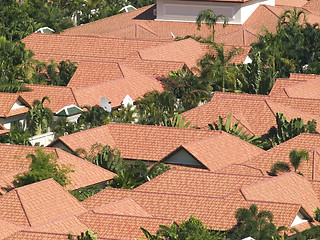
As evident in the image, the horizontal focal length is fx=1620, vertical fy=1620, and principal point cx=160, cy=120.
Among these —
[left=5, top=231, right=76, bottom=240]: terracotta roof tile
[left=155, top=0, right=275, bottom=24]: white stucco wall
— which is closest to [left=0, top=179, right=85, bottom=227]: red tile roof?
[left=5, top=231, right=76, bottom=240]: terracotta roof tile

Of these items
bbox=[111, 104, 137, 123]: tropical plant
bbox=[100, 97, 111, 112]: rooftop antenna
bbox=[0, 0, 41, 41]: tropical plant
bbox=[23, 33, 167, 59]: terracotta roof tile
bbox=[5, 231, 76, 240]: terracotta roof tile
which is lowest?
bbox=[5, 231, 76, 240]: terracotta roof tile

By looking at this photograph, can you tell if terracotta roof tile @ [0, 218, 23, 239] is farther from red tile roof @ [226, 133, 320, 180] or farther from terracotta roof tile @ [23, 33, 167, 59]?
terracotta roof tile @ [23, 33, 167, 59]

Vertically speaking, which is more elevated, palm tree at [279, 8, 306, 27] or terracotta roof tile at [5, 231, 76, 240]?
palm tree at [279, 8, 306, 27]

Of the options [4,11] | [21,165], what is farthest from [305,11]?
[21,165]

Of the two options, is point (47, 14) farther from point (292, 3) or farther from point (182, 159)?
point (182, 159)

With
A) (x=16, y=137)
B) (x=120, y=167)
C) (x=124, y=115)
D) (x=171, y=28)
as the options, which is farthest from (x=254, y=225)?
(x=171, y=28)

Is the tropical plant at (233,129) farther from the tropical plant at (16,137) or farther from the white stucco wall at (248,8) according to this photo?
the white stucco wall at (248,8)
